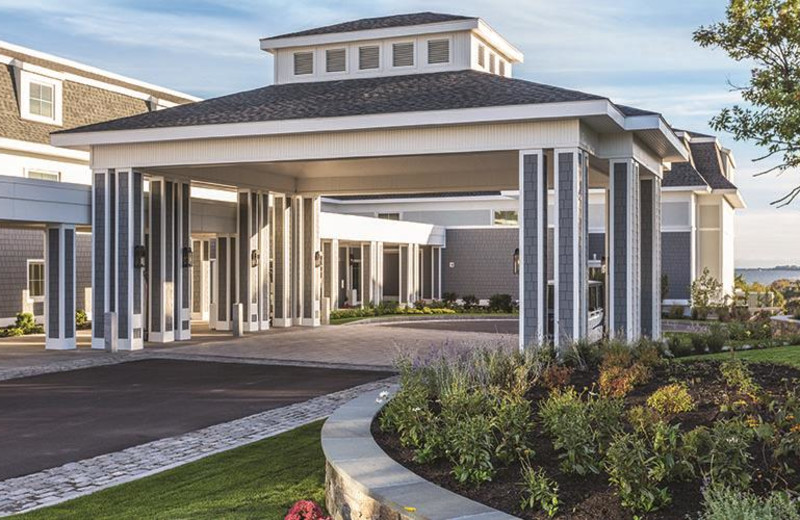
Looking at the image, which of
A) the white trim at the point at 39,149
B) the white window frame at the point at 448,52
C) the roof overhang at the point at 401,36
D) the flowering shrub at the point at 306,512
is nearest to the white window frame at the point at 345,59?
the roof overhang at the point at 401,36

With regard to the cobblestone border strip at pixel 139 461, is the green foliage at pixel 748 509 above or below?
above

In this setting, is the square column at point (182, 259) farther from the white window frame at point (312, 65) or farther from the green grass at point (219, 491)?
the green grass at point (219, 491)

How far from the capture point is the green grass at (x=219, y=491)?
23.8 ft

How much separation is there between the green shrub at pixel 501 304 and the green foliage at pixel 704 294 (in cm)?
734

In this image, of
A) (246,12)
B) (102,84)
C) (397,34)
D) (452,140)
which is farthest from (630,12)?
(102,84)

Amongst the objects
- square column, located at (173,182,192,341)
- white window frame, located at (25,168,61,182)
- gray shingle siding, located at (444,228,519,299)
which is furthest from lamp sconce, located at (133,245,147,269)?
gray shingle siding, located at (444,228,519,299)

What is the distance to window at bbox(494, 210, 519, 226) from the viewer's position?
1662 inches

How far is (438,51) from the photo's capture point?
75.2 feet

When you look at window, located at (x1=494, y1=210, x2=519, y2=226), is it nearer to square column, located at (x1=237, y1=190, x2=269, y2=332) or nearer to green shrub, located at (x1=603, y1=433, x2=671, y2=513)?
square column, located at (x1=237, y1=190, x2=269, y2=332)

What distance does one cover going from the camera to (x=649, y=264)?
22.2 meters

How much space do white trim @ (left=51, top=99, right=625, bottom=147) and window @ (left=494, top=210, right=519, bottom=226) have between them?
79.6ft

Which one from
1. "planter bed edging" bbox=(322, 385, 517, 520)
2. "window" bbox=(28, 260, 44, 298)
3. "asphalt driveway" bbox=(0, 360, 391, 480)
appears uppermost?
"window" bbox=(28, 260, 44, 298)

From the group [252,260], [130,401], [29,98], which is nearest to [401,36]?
[252,260]

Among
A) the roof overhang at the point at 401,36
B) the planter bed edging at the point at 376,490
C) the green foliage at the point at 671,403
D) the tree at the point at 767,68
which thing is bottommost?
the planter bed edging at the point at 376,490
